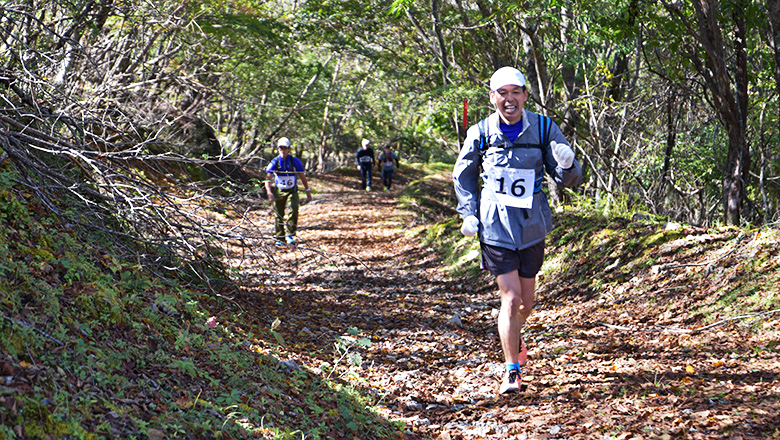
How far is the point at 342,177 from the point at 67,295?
79.4 ft

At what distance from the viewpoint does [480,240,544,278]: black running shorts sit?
4.20 metres

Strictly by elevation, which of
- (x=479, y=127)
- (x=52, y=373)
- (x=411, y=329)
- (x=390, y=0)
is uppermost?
(x=390, y=0)

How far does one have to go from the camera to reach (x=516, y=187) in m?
4.18

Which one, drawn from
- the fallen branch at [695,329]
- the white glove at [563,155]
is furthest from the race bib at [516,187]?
the fallen branch at [695,329]

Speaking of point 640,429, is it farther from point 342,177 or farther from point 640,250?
point 342,177

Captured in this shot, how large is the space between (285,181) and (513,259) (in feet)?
21.4

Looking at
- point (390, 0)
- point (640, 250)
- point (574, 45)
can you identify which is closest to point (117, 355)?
point (640, 250)

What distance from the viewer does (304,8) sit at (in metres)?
14.1

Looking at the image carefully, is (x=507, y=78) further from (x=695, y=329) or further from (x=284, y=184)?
(x=284, y=184)

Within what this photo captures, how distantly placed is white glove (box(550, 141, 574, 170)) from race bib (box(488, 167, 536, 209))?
0.63ft

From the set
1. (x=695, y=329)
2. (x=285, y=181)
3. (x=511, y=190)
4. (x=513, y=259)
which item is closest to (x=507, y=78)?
(x=511, y=190)

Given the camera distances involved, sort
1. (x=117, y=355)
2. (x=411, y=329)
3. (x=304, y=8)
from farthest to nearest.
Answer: (x=304, y=8) → (x=411, y=329) → (x=117, y=355)

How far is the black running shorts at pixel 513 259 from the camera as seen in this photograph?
4.20 metres

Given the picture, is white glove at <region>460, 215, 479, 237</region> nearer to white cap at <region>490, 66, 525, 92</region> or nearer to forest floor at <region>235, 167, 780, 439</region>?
white cap at <region>490, 66, 525, 92</region>
